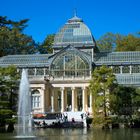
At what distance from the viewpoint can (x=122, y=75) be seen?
228 ft

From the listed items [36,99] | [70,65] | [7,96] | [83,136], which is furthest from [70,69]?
[83,136]

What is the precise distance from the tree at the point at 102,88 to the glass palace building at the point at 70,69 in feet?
43.4

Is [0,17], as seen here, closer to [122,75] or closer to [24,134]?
[24,134]

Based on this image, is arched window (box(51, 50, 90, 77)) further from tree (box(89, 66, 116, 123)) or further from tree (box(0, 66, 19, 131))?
tree (box(0, 66, 19, 131))

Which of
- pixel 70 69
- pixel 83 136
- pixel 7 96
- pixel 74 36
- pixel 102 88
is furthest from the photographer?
pixel 74 36

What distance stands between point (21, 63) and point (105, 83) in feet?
84.9

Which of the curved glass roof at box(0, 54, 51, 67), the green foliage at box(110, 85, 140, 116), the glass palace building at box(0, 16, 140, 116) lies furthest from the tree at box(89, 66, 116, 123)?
the curved glass roof at box(0, 54, 51, 67)

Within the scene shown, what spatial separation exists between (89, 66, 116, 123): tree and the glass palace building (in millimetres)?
13239

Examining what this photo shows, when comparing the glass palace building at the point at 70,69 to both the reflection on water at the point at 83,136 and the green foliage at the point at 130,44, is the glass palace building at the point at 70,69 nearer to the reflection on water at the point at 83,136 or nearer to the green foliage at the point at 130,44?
the green foliage at the point at 130,44

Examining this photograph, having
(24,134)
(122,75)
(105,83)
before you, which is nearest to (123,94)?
(105,83)

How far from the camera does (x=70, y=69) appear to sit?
7012 centimetres

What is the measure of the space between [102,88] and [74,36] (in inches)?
995

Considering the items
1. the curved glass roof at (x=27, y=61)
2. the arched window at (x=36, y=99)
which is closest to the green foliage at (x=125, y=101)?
the arched window at (x=36, y=99)

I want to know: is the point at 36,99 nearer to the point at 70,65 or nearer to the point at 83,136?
the point at 70,65
